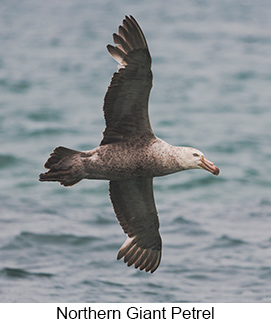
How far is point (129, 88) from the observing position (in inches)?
361

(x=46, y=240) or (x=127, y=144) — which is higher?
(x=46, y=240)

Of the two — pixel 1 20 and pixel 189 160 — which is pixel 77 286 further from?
pixel 1 20

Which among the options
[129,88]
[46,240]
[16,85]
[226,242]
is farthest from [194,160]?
[16,85]

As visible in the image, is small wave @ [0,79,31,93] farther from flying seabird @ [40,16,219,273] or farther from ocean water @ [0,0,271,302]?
flying seabird @ [40,16,219,273]

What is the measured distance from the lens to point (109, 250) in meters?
22.1

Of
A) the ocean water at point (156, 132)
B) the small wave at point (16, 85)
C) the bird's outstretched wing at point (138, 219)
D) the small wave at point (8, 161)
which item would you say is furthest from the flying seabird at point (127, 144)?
the small wave at point (16, 85)

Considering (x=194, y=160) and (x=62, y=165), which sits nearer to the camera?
(x=62, y=165)

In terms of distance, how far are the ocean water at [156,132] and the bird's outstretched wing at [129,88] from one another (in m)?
10.3

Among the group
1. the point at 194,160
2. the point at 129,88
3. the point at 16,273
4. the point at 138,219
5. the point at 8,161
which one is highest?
the point at 8,161

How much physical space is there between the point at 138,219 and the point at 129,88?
6.71ft

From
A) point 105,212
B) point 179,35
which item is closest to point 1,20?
point 179,35

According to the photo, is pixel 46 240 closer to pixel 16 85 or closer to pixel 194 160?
pixel 194 160

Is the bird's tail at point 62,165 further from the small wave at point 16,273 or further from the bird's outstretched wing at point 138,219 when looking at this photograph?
the small wave at point 16,273

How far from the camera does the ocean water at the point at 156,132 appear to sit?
→ 827 inches
